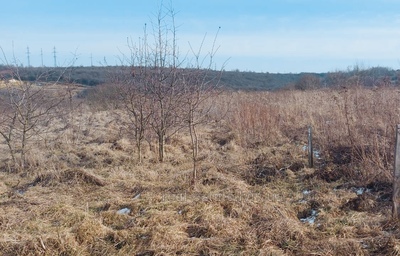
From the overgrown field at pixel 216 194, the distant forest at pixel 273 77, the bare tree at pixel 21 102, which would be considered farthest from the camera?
the distant forest at pixel 273 77

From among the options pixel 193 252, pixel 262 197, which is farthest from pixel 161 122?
pixel 193 252

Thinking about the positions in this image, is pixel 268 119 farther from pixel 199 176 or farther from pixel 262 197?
pixel 262 197

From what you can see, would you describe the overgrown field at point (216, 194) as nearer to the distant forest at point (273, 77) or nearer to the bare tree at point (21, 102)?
the bare tree at point (21, 102)

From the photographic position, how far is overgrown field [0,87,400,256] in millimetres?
3629

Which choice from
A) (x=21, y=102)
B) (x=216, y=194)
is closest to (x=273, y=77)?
(x=21, y=102)

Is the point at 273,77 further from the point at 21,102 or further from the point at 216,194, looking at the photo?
the point at 216,194

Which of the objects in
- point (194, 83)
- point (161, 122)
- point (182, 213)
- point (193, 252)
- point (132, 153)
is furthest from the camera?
point (132, 153)

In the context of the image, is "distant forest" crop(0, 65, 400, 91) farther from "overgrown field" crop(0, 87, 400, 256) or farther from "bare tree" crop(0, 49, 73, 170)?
"overgrown field" crop(0, 87, 400, 256)

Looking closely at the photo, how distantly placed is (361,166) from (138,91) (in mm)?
4340

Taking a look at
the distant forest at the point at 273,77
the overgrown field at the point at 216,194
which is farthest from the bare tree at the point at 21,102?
the overgrown field at the point at 216,194

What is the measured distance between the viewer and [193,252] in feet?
11.6

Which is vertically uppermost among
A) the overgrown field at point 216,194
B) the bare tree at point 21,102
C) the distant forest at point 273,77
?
the distant forest at point 273,77

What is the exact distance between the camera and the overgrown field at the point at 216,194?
11.9 ft

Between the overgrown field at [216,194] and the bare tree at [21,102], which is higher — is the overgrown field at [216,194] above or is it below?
below
